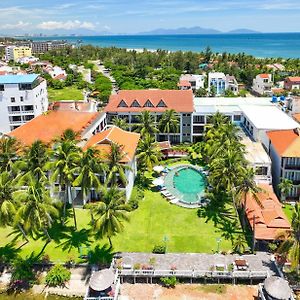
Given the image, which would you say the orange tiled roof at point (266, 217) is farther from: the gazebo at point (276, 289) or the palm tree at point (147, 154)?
the palm tree at point (147, 154)

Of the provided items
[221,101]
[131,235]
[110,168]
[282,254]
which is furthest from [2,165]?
[221,101]

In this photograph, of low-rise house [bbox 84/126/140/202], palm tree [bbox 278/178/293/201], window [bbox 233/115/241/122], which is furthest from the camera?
window [bbox 233/115/241/122]

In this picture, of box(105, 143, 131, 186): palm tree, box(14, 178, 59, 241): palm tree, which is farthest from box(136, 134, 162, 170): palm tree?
box(14, 178, 59, 241): palm tree

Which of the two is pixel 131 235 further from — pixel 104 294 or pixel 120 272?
pixel 104 294

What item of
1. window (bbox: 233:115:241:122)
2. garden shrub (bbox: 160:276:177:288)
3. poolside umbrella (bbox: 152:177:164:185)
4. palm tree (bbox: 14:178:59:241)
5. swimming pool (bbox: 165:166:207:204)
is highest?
window (bbox: 233:115:241:122)

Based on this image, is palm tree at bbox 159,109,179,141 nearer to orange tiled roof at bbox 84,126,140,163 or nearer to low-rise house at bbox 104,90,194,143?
low-rise house at bbox 104,90,194,143
